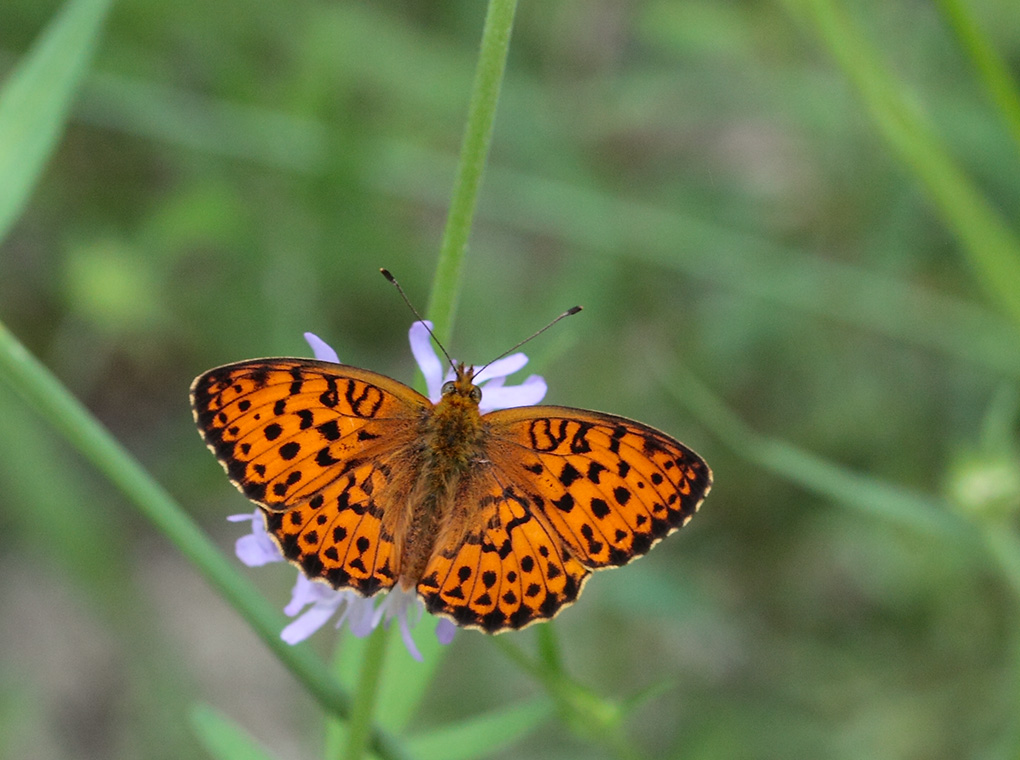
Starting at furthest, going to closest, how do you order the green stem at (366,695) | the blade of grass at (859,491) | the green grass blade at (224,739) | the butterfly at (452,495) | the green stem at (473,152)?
the blade of grass at (859,491), the green grass blade at (224,739), the butterfly at (452,495), the green stem at (366,695), the green stem at (473,152)

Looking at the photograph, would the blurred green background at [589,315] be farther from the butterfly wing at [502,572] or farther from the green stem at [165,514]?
the green stem at [165,514]

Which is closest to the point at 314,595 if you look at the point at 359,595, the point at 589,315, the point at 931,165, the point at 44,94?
the point at 359,595

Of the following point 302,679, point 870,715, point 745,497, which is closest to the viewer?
point 302,679

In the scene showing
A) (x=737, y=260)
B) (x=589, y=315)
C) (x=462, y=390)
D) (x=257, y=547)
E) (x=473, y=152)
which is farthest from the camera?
(x=589, y=315)

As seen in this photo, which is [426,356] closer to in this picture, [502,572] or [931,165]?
[502,572]

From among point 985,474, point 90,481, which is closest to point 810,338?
point 985,474

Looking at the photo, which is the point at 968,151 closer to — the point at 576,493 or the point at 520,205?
the point at 520,205

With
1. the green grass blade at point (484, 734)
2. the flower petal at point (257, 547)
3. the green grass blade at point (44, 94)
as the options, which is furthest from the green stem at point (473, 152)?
the green grass blade at point (44, 94)
